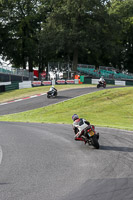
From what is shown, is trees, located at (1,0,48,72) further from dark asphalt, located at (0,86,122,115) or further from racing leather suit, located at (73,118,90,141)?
racing leather suit, located at (73,118,90,141)

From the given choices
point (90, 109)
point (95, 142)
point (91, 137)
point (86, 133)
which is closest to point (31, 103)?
point (90, 109)

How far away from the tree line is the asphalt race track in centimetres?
5068

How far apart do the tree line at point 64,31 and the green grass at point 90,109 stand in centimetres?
2622

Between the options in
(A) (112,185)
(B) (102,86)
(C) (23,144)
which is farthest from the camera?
(B) (102,86)

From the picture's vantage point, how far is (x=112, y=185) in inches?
267

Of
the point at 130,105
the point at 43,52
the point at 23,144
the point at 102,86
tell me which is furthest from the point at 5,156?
the point at 43,52

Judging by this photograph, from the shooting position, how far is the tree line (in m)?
62.1

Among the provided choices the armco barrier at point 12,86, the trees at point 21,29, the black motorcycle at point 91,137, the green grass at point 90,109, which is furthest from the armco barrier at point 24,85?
the black motorcycle at point 91,137

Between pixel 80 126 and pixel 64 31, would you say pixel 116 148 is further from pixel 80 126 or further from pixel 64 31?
pixel 64 31

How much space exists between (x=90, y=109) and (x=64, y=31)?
33.5m

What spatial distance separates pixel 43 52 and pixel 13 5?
12465mm

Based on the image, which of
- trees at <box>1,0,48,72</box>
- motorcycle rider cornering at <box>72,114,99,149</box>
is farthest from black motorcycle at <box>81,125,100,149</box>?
trees at <box>1,0,48,72</box>

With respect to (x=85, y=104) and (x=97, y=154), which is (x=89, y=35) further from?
(x=97, y=154)

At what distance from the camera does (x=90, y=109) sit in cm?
3153
